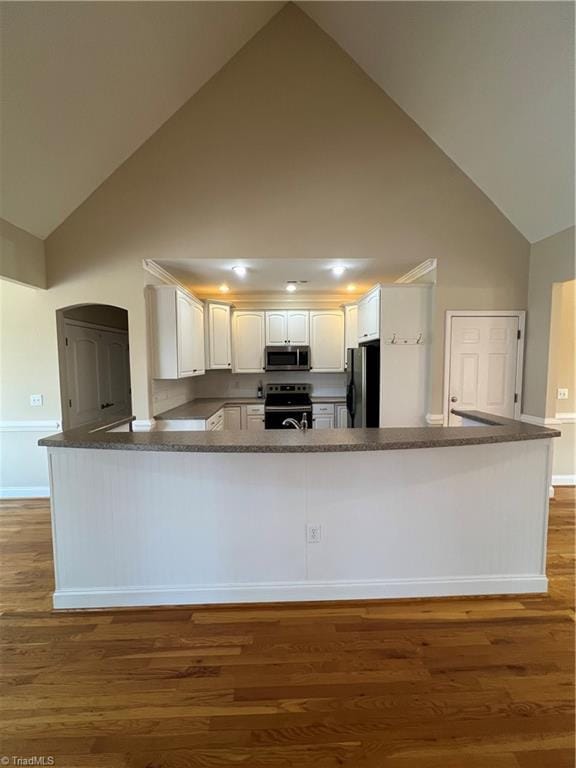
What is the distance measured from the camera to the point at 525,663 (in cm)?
157

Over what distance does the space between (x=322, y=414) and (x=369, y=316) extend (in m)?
1.75

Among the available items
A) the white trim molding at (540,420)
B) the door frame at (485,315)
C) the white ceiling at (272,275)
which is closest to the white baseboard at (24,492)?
the white ceiling at (272,275)

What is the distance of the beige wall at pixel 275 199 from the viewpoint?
3.03 metres

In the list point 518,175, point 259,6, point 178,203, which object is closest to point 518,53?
point 518,175

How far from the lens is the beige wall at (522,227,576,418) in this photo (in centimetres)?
317

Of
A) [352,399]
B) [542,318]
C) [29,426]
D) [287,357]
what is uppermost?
[542,318]

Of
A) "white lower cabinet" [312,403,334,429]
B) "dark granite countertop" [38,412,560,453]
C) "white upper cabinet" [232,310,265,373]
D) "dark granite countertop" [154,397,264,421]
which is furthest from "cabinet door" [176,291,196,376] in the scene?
"white lower cabinet" [312,403,334,429]

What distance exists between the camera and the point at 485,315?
3.50 meters

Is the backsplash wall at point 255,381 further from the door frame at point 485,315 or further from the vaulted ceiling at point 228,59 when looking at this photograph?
the vaulted ceiling at point 228,59

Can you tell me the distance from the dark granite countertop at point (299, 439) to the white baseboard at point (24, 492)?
2194mm

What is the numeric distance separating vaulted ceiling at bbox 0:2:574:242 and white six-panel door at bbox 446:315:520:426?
104cm

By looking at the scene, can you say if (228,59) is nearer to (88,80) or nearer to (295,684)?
(88,80)

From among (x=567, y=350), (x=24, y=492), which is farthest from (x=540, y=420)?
(x=24, y=492)

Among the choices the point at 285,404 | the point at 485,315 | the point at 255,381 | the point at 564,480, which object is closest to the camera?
the point at 485,315
